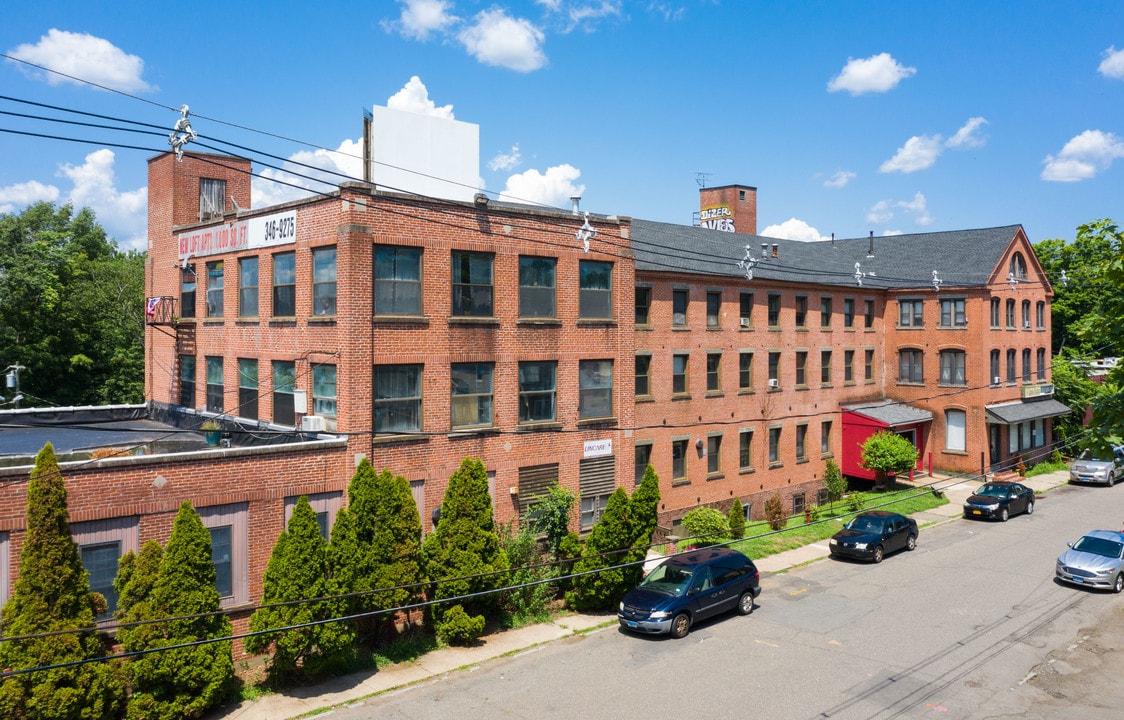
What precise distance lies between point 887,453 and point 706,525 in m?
13.0

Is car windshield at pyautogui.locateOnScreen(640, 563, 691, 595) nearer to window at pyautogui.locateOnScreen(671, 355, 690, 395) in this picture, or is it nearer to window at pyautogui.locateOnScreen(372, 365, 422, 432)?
window at pyautogui.locateOnScreen(372, 365, 422, 432)

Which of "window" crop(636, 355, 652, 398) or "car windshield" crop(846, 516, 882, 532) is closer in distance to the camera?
"car windshield" crop(846, 516, 882, 532)

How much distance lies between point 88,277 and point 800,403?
49002mm

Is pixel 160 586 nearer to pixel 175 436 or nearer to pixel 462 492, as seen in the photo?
pixel 462 492

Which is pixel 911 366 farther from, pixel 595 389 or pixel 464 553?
pixel 464 553

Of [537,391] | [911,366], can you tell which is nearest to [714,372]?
[537,391]

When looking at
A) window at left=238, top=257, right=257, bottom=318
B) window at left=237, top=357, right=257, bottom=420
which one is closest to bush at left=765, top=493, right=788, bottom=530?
window at left=237, top=357, right=257, bottom=420

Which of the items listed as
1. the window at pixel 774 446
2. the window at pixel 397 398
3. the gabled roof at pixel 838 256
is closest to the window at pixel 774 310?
the gabled roof at pixel 838 256

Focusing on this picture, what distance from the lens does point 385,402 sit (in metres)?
22.5

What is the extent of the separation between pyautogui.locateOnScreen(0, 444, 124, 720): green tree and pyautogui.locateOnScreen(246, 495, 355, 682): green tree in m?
3.27

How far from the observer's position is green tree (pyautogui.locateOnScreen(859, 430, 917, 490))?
3809 cm

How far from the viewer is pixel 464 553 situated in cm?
2042

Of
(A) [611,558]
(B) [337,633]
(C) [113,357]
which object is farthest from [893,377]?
(C) [113,357]

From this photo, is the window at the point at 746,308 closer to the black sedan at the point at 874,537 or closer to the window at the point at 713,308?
the window at the point at 713,308
